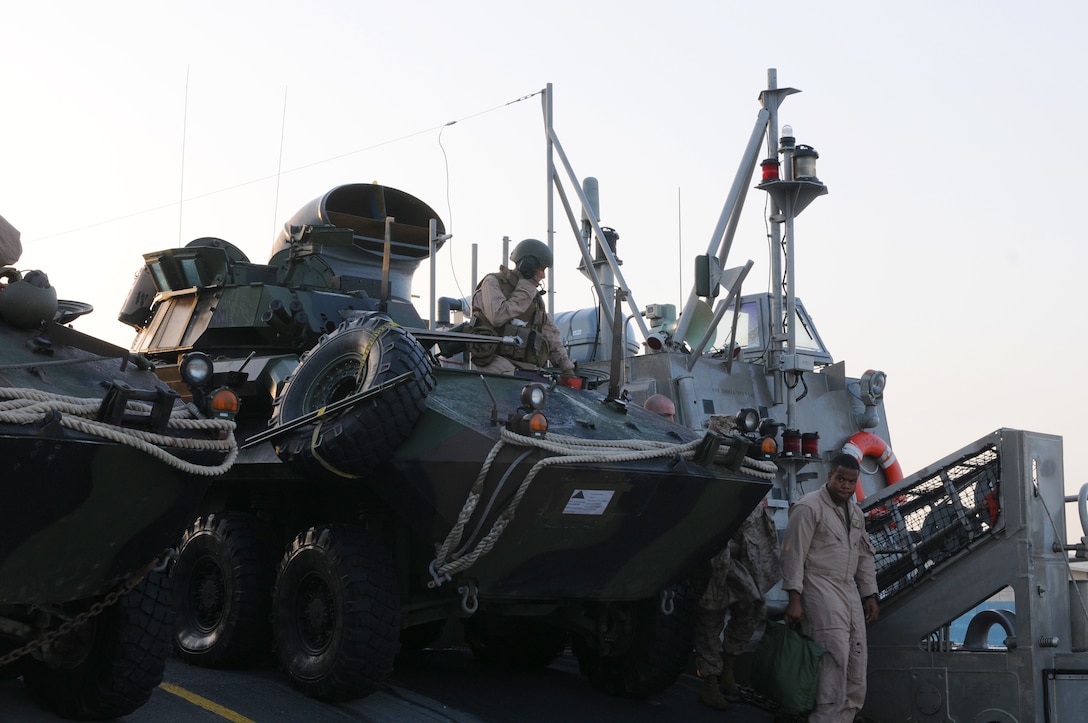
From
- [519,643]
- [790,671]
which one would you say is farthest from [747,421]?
[519,643]

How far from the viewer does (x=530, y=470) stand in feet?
18.9

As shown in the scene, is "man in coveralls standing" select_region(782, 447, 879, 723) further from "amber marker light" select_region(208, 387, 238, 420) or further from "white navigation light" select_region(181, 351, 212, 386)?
"white navigation light" select_region(181, 351, 212, 386)

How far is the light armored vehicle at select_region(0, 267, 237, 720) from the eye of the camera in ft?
14.9

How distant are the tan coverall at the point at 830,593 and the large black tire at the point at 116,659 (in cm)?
307

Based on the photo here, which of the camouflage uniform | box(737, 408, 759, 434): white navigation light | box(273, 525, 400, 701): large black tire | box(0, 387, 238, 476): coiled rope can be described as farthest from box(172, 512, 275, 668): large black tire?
box(737, 408, 759, 434): white navigation light

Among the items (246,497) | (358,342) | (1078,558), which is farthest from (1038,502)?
(246,497)

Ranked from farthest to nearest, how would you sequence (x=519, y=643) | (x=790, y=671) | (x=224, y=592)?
(x=519, y=643) → (x=224, y=592) → (x=790, y=671)

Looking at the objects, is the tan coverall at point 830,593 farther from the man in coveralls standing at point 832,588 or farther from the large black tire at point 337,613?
the large black tire at point 337,613

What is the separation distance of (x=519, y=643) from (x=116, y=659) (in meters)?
3.26

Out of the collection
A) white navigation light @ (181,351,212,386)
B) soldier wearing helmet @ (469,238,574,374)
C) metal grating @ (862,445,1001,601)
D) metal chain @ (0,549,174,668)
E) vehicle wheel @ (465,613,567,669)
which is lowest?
vehicle wheel @ (465,613,567,669)

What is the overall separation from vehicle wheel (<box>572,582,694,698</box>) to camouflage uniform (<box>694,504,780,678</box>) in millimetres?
137

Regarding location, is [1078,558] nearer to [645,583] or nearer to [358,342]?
[645,583]

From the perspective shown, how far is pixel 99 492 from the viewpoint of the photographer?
4.72 meters

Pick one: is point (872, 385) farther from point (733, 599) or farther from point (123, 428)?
point (123, 428)
